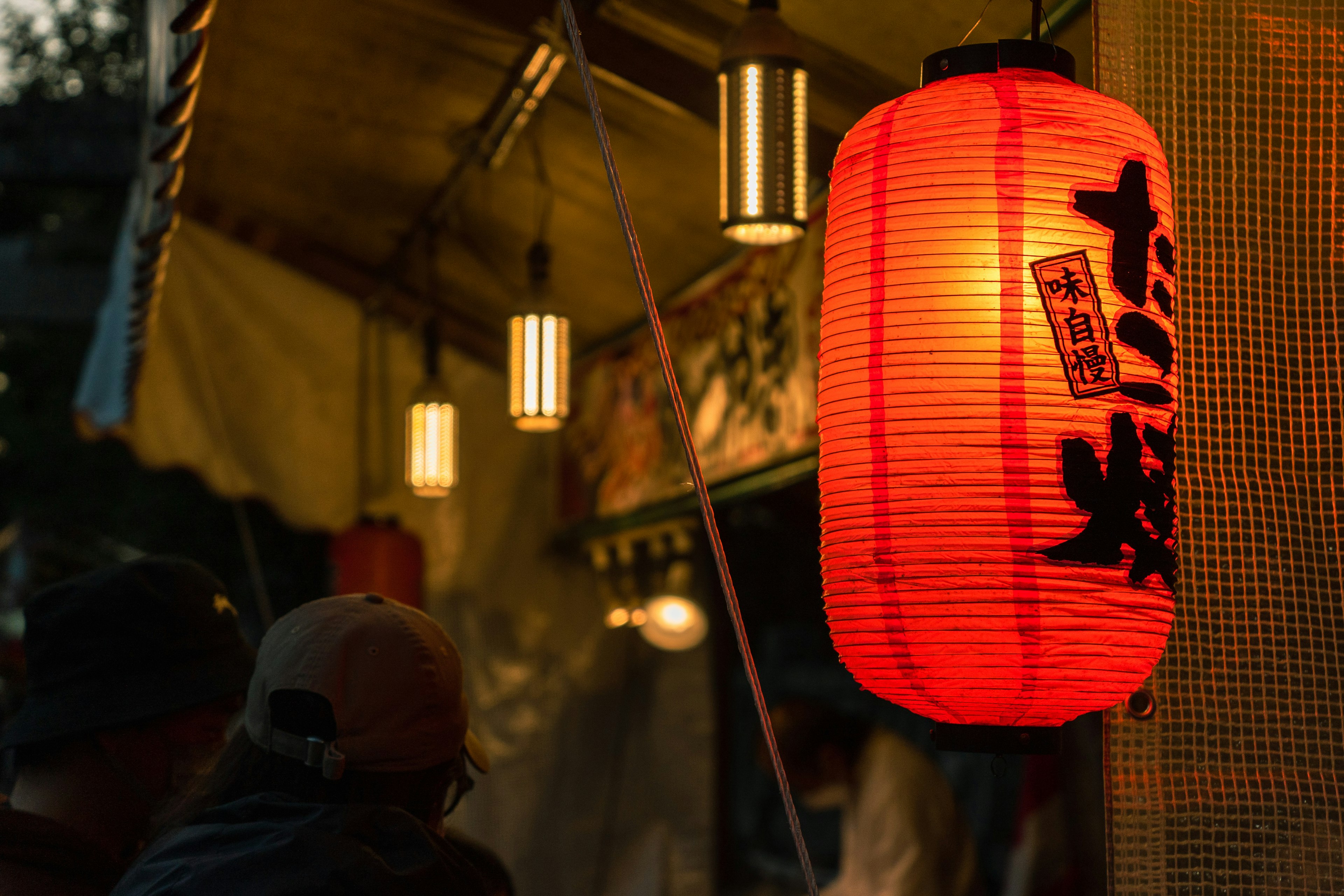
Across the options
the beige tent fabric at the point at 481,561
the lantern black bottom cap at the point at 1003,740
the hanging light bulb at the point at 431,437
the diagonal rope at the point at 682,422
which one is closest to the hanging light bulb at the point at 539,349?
the hanging light bulb at the point at 431,437

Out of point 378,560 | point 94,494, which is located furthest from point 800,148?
point 94,494

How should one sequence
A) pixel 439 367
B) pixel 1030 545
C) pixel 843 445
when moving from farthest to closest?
1. pixel 439 367
2. pixel 843 445
3. pixel 1030 545

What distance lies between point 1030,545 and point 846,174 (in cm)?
81

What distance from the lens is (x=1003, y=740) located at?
218 cm

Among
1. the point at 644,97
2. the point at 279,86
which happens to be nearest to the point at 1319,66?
the point at 644,97

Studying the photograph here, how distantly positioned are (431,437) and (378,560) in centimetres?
75

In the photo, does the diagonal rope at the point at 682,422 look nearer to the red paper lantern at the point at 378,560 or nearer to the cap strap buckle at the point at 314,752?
the cap strap buckle at the point at 314,752

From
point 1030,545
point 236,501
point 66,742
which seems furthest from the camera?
point 236,501

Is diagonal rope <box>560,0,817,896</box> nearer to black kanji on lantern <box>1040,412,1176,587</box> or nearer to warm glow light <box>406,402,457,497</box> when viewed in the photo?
black kanji on lantern <box>1040,412,1176,587</box>

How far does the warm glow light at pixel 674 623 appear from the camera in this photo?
668 centimetres

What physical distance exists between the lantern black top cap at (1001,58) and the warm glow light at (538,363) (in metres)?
3.46

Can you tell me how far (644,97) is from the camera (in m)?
4.53

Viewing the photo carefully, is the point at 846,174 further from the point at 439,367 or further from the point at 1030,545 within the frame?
the point at 439,367

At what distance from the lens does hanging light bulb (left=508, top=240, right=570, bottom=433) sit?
18.3 feet
